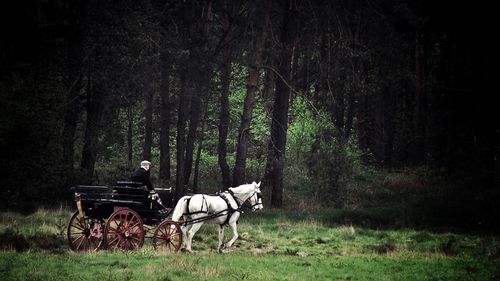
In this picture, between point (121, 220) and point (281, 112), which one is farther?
point (281, 112)

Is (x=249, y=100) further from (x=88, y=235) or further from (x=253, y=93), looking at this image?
(x=88, y=235)

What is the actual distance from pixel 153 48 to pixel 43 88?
6280mm

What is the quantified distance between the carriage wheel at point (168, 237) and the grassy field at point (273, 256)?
1.12 feet

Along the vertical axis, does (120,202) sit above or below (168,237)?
above

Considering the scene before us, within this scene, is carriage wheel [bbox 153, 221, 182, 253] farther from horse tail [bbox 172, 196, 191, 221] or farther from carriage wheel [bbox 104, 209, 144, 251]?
carriage wheel [bbox 104, 209, 144, 251]

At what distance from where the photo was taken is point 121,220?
53.9 feet

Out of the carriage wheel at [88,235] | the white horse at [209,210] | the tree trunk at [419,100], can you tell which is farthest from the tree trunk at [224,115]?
the carriage wheel at [88,235]

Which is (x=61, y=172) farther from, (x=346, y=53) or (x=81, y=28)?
(x=346, y=53)

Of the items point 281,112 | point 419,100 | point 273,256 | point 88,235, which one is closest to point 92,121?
point 281,112

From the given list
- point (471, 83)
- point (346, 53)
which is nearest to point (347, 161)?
point (346, 53)

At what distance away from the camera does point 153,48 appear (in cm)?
2941

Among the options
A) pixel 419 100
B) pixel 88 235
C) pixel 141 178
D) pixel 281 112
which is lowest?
pixel 88 235

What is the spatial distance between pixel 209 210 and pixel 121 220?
291 cm

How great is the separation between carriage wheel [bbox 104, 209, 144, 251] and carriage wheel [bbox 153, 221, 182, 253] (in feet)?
1.68
